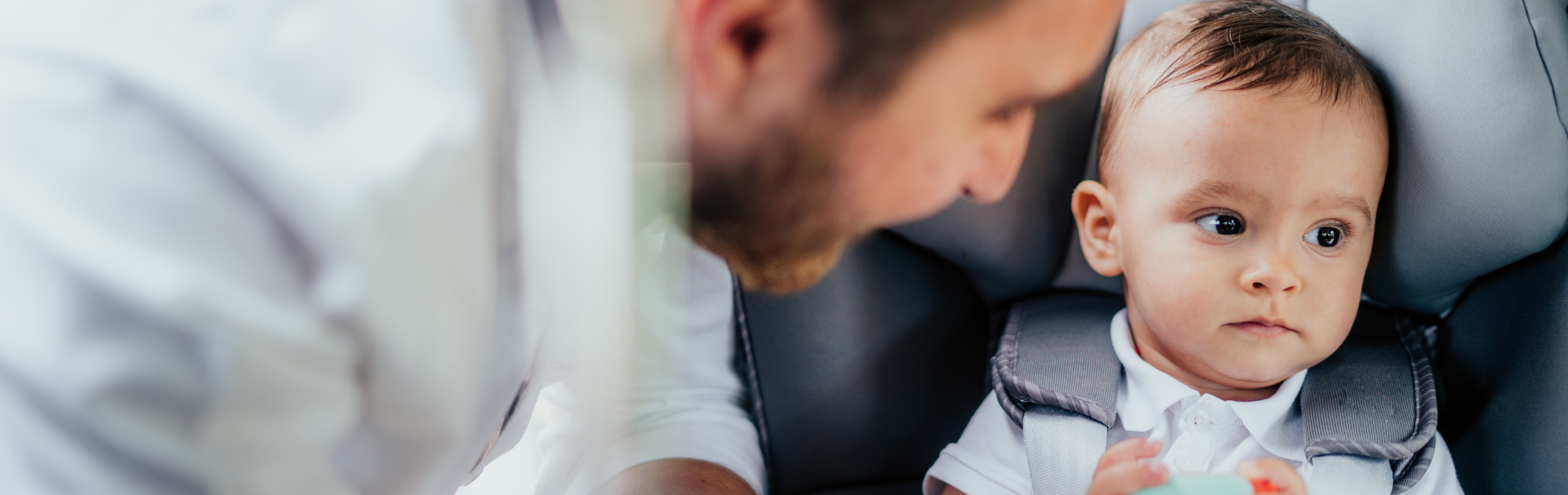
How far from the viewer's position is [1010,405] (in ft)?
2.42

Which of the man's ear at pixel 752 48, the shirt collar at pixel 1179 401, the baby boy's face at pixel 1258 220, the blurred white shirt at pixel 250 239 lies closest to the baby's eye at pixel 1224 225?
the baby boy's face at pixel 1258 220

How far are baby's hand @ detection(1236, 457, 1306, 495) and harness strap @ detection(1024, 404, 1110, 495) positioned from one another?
3.9 inches

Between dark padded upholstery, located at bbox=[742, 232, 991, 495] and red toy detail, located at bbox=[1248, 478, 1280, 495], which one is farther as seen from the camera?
dark padded upholstery, located at bbox=[742, 232, 991, 495]

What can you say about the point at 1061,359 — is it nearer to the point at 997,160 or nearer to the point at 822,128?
the point at 997,160

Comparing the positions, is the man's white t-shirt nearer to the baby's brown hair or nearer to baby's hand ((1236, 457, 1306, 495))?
baby's hand ((1236, 457, 1306, 495))

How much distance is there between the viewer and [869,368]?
2.69ft

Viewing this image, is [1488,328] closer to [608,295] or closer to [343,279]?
[608,295]

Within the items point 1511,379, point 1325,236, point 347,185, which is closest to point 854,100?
point 347,185

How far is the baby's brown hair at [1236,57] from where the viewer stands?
0.66 meters

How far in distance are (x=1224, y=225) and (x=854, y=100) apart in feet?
1.02

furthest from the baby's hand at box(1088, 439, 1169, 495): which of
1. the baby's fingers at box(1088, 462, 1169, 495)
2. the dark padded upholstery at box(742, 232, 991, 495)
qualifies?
the dark padded upholstery at box(742, 232, 991, 495)

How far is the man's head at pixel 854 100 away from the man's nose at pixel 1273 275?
18 cm

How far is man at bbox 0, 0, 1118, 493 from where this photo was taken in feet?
1.11

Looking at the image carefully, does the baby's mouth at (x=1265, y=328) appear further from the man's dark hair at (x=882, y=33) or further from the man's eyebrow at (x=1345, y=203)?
the man's dark hair at (x=882, y=33)
